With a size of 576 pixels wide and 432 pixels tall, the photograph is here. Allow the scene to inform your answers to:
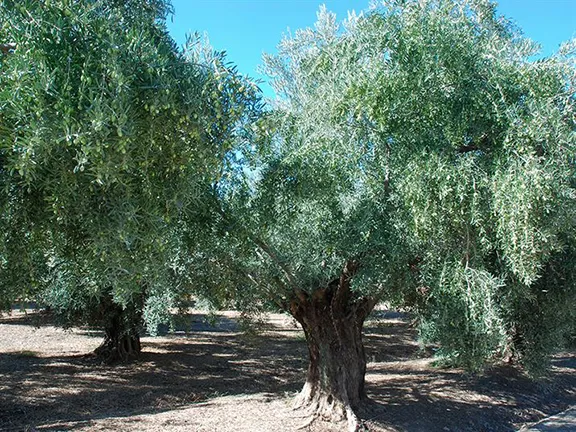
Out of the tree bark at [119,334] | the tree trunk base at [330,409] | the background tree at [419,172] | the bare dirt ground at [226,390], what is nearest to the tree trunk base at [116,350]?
the tree bark at [119,334]

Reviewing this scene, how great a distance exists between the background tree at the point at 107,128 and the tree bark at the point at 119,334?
1002 cm

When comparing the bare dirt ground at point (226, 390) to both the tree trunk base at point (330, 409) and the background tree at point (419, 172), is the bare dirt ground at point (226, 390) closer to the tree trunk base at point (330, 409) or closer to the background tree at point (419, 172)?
the tree trunk base at point (330, 409)

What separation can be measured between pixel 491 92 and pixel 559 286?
4092mm

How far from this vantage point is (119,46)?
386cm

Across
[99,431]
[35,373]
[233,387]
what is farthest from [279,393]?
[35,373]

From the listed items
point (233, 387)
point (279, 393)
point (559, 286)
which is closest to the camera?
point (559, 286)

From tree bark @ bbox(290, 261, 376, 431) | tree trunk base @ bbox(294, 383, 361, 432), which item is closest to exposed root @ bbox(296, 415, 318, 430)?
tree trunk base @ bbox(294, 383, 361, 432)

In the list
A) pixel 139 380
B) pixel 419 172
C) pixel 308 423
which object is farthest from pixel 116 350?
pixel 419 172

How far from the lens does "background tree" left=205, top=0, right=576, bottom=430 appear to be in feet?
18.4

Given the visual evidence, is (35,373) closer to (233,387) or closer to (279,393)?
(233,387)

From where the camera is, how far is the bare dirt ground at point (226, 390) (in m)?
8.99

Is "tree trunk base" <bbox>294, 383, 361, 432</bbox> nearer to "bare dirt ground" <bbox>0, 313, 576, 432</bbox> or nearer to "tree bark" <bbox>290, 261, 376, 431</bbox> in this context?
"tree bark" <bbox>290, 261, 376, 431</bbox>

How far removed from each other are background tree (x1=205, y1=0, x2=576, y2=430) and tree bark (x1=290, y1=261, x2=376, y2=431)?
1.59 feet

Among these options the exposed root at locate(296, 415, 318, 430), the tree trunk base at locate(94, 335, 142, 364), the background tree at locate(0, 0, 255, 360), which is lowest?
the exposed root at locate(296, 415, 318, 430)
